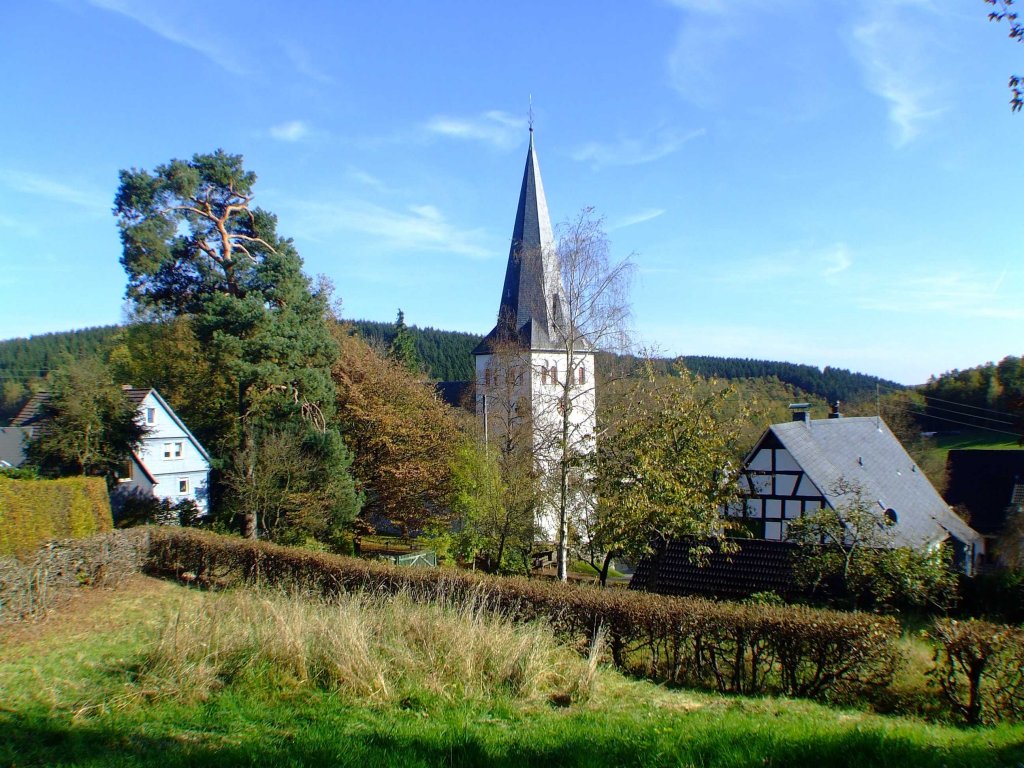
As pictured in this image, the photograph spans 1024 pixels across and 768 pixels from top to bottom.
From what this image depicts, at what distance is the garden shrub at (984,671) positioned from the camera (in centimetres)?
763

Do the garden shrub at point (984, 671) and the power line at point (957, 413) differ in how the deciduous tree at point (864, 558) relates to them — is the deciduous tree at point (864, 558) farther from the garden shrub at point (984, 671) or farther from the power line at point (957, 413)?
the power line at point (957, 413)

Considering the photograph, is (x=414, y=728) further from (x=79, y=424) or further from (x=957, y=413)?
(x=957, y=413)

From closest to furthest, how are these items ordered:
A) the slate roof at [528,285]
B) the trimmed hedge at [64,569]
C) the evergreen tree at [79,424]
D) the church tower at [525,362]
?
the trimmed hedge at [64,569] → the evergreen tree at [79,424] → the church tower at [525,362] → the slate roof at [528,285]

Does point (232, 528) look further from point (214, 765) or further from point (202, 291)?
point (214, 765)

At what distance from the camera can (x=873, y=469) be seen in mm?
25656

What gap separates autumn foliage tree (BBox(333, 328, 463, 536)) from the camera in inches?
1180

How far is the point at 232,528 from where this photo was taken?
25.5 m

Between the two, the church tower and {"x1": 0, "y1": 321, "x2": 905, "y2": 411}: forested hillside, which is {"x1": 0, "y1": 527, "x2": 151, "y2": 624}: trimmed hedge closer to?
the church tower

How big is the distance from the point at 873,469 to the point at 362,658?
23.8 m

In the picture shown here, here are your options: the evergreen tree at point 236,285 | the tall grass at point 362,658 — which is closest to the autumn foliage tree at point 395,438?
the evergreen tree at point 236,285

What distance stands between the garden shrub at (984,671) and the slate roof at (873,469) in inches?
530

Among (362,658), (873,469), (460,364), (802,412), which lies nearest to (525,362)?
(802,412)

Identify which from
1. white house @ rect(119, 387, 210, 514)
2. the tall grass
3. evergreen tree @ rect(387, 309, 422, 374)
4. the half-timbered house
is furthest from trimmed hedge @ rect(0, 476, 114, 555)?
evergreen tree @ rect(387, 309, 422, 374)

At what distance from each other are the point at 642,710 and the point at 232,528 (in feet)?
72.2
